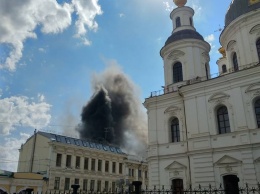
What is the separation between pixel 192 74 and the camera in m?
25.8

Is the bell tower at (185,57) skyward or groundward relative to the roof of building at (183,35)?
groundward

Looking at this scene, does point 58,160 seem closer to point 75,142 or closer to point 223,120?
point 75,142

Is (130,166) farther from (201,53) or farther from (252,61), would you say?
(252,61)

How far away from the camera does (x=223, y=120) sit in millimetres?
21375

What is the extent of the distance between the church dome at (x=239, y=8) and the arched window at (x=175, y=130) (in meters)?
9.45

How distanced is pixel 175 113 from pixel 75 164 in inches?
745

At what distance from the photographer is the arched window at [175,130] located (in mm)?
23794

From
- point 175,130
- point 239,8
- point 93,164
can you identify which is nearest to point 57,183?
point 93,164

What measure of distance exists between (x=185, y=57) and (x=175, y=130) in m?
7.02

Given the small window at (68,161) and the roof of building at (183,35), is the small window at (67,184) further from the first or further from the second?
the roof of building at (183,35)

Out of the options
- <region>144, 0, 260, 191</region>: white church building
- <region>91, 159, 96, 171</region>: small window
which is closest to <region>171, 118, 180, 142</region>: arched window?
<region>144, 0, 260, 191</region>: white church building

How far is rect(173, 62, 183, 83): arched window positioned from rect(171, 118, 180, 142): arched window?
4246 mm

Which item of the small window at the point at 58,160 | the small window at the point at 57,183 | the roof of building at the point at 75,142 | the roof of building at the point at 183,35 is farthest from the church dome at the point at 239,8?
the small window at the point at 57,183

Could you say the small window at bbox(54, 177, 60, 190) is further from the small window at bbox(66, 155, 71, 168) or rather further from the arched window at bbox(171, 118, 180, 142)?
the arched window at bbox(171, 118, 180, 142)
